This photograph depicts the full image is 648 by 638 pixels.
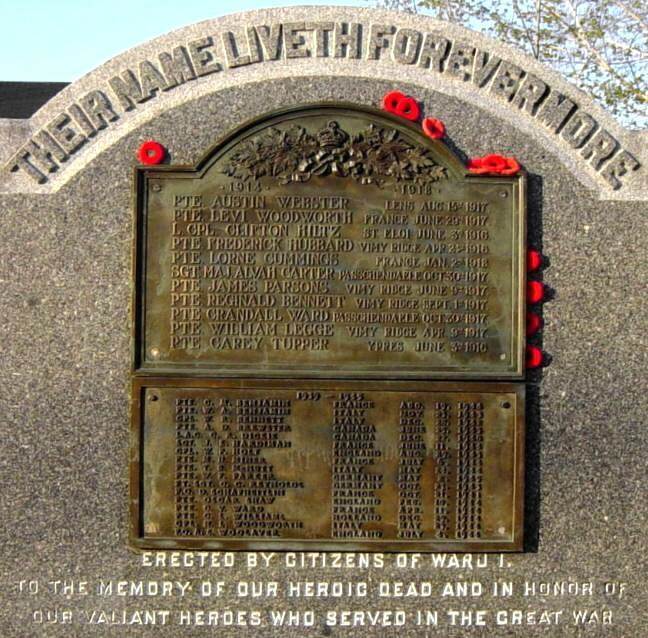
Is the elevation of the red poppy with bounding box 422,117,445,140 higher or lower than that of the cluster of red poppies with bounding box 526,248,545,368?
higher

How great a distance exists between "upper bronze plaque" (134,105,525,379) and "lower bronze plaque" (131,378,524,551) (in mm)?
153

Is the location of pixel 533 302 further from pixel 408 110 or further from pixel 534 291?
pixel 408 110

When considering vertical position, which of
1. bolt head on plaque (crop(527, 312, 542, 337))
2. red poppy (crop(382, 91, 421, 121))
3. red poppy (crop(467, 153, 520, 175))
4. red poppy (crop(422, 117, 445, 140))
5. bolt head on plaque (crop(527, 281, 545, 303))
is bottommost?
bolt head on plaque (crop(527, 312, 542, 337))

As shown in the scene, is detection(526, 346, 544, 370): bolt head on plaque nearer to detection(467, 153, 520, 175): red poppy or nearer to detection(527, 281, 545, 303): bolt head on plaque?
detection(527, 281, 545, 303): bolt head on plaque

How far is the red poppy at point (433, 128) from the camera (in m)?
5.89

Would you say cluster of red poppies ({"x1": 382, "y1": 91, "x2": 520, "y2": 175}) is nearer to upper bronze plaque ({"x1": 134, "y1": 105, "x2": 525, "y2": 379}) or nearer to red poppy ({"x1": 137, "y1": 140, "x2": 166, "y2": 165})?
upper bronze plaque ({"x1": 134, "y1": 105, "x2": 525, "y2": 379})

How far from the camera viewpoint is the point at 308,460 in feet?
19.2

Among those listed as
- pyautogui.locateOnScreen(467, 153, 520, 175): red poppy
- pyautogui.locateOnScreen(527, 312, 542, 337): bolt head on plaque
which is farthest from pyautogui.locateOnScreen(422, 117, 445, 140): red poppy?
pyautogui.locateOnScreen(527, 312, 542, 337): bolt head on plaque

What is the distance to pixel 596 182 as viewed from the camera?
19.7 ft

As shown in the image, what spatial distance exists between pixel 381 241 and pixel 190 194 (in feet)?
3.58

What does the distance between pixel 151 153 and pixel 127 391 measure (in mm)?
1337

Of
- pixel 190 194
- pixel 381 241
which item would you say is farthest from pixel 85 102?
pixel 381 241

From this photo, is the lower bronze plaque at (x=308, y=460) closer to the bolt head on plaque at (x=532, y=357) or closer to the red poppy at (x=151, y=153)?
the bolt head on plaque at (x=532, y=357)

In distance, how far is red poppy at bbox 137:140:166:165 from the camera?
587cm
